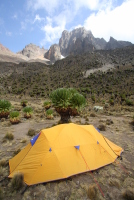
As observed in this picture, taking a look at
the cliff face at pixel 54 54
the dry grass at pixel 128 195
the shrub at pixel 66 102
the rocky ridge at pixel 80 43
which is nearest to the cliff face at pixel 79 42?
the rocky ridge at pixel 80 43

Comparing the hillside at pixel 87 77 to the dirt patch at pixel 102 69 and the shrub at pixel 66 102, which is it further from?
the shrub at pixel 66 102

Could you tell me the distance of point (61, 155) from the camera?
4781mm

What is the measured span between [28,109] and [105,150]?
12873 millimetres

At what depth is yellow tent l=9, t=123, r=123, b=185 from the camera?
4.45m

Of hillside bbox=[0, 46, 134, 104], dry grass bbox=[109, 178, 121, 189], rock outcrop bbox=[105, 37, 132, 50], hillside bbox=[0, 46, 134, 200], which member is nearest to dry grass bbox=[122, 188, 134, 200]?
hillside bbox=[0, 46, 134, 200]

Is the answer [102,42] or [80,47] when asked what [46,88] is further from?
[102,42]

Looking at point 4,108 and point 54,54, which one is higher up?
point 54,54

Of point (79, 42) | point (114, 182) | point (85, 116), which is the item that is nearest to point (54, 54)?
point (79, 42)

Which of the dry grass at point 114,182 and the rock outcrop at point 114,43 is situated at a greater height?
the rock outcrop at point 114,43

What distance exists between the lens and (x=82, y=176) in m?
4.77

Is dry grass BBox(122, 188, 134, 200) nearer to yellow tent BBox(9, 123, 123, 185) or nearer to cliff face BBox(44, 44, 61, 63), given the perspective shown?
yellow tent BBox(9, 123, 123, 185)

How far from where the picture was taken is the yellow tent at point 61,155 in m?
4.45

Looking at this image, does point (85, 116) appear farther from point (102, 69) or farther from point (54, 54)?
point (54, 54)

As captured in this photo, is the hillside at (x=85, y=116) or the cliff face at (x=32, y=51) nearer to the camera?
the hillside at (x=85, y=116)
